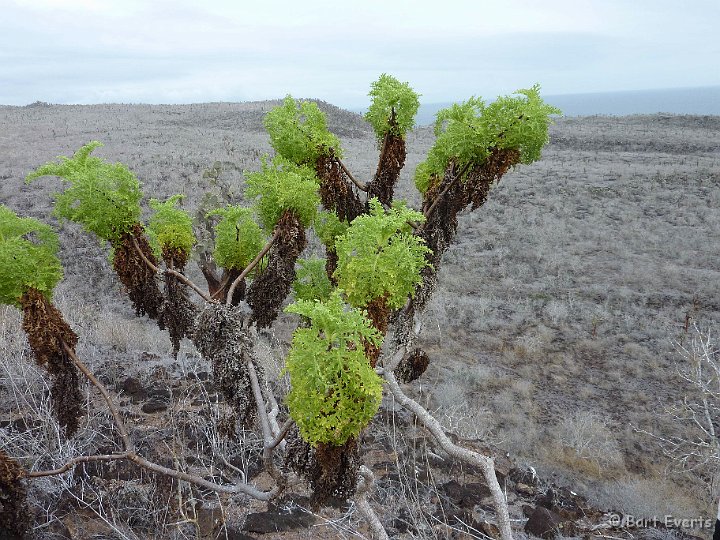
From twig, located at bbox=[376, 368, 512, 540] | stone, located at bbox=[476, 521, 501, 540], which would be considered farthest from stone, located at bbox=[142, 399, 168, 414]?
stone, located at bbox=[476, 521, 501, 540]

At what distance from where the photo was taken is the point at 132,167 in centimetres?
2086

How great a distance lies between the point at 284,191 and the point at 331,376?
276 centimetres

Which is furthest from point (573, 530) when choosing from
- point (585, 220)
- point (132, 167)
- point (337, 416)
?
point (132, 167)

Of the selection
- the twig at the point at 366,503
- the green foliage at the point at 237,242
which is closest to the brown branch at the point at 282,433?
the twig at the point at 366,503

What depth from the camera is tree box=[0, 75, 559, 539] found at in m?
3.26

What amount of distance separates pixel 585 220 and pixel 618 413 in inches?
429

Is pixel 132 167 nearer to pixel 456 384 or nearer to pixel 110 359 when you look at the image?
pixel 110 359

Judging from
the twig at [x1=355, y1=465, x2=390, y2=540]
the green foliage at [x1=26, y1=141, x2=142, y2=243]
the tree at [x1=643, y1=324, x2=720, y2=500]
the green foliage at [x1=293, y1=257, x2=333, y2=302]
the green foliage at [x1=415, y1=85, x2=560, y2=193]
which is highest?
the green foliage at [x1=415, y1=85, x2=560, y2=193]

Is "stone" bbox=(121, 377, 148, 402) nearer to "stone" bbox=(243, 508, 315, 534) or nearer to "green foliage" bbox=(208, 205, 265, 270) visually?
"green foliage" bbox=(208, 205, 265, 270)

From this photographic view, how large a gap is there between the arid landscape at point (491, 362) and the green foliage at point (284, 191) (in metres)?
1.73

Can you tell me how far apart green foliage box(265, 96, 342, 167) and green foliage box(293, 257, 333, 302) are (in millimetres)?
1397

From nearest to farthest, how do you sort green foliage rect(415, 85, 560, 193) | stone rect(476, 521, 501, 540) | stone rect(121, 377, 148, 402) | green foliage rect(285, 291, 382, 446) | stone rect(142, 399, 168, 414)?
green foliage rect(285, 291, 382, 446) < green foliage rect(415, 85, 560, 193) < stone rect(476, 521, 501, 540) < stone rect(142, 399, 168, 414) < stone rect(121, 377, 148, 402)

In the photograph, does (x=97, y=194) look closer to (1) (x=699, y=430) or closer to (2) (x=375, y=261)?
(2) (x=375, y=261)

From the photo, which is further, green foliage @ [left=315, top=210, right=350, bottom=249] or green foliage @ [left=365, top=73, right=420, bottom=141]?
green foliage @ [left=315, top=210, right=350, bottom=249]
